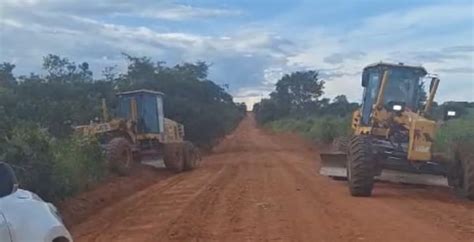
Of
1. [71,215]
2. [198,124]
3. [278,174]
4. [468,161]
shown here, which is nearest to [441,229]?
[468,161]

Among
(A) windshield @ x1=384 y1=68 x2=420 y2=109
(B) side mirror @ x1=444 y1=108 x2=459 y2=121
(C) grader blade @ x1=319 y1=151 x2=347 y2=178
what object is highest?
(A) windshield @ x1=384 y1=68 x2=420 y2=109

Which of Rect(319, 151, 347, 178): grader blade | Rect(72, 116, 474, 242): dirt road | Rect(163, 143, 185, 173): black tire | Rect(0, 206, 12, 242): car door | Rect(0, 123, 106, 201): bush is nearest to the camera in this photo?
Rect(0, 206, 12, 242): car door

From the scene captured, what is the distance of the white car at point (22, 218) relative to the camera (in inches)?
214

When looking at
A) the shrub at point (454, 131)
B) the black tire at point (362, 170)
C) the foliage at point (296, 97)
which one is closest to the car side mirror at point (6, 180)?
the black tire at point (362, 170)

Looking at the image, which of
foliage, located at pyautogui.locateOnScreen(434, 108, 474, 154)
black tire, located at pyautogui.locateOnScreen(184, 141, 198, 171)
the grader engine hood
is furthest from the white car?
black tire, located at pyautogui.locateOnScreen(184, 141, 198, 171)

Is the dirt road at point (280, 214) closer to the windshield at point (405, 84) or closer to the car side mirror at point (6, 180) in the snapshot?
the windshield at point (405, 84)

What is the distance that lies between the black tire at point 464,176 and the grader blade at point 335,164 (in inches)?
110

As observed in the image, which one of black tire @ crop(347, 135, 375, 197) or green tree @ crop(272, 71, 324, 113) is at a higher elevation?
green tree @ crop(272, 71, 324, 113)

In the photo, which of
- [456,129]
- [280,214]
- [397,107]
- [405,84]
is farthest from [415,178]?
[456,129]

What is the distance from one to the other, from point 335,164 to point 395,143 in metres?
1.93

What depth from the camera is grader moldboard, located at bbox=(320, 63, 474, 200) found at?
55.3ft

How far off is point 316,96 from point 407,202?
304 ft

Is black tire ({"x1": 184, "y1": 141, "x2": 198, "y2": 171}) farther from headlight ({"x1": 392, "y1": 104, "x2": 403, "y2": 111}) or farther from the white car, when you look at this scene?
the white car

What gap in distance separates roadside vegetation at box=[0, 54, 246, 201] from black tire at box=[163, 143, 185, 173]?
11.0 ft
